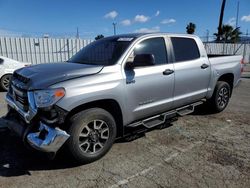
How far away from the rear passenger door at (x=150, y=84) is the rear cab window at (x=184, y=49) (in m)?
0.32

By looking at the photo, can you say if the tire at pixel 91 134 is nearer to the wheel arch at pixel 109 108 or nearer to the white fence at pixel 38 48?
the wheel arch at pixel 109 108

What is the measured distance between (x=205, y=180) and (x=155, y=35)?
Result: 258cm

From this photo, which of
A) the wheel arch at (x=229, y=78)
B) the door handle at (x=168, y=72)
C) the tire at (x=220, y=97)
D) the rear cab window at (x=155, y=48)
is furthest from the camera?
the wheel arch at (x=229, y=78)

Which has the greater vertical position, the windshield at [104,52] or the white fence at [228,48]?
the white fence at [228,48]

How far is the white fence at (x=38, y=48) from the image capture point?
42.9ft

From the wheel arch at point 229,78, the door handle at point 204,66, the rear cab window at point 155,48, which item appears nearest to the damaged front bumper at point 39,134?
the rear cab window at point 155,48

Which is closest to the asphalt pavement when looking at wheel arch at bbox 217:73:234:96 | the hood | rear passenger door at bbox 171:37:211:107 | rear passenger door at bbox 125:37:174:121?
rear passenger door at bbox 125:37:174:121

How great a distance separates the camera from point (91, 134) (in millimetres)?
3500

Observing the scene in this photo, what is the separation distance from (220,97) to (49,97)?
441cm

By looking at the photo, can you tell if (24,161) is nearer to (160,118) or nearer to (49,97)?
(49,97)

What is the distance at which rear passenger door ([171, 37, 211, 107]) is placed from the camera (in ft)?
15.1

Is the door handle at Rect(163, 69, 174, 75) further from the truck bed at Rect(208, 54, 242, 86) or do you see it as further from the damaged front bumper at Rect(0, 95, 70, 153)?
the damaged front bumper at Rect(0, 95, 70, 153)

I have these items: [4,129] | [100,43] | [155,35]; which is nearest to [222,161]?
[155,35]

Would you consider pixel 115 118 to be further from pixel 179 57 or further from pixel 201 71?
pixel 201 71
